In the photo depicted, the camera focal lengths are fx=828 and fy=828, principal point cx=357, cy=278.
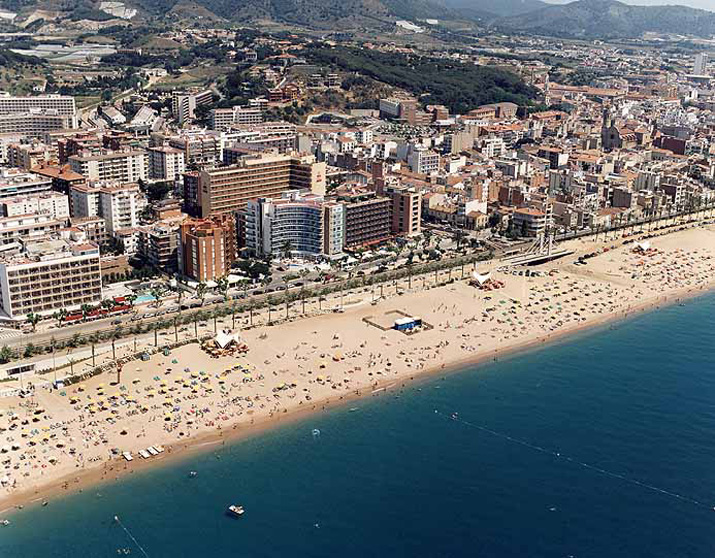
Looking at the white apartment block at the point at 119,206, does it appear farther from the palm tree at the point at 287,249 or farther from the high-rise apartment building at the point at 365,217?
the high-rise apartment building at the point at 365,217

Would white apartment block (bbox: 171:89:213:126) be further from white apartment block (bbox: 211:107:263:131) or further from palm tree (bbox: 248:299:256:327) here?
palm tree (bbox: 248:299:256:327)

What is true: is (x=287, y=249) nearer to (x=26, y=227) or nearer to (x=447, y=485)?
(x=26, y=227)

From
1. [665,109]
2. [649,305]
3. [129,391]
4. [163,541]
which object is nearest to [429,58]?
[665,109]

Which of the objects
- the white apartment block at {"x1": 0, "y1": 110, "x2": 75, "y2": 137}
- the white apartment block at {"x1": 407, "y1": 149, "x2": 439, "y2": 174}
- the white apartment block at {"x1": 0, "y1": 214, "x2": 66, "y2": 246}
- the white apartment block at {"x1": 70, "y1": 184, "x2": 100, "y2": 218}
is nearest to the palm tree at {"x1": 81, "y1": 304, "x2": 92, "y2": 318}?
the white apartment block at {"x1": 0, "y1": 214, "x2": 66, "y2": 246}

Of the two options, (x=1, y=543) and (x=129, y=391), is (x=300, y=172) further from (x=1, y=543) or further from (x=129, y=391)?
(x=1, y=543)

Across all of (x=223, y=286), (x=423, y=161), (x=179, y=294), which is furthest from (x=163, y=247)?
Answer: (x=423, y=161)

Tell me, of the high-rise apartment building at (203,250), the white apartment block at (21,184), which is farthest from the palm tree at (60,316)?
the white apartment block at (21,184)
